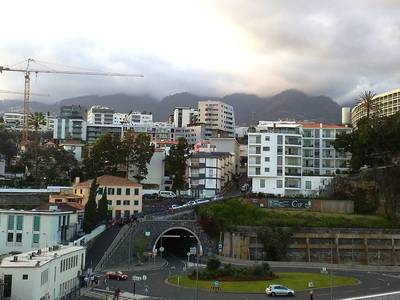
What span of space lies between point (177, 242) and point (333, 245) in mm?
25076

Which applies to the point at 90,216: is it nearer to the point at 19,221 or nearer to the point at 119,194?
the point at 19,221

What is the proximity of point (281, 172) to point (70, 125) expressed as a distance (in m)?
103

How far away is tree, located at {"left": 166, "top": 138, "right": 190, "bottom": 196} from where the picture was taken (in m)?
107

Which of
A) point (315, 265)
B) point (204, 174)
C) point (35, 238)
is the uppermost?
point (204, 174)

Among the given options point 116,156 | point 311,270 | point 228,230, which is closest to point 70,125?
point 116,156

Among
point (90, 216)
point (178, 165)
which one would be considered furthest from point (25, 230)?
point (178, 165)

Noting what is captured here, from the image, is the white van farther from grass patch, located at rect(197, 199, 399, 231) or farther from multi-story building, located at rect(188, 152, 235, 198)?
grass patch, located at rect(197, 199, 399, 231)

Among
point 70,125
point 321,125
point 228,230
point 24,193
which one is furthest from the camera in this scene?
point 70,125

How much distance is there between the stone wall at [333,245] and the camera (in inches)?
3031

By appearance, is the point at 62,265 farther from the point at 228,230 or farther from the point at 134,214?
the point at 134,214

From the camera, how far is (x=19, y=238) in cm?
6956

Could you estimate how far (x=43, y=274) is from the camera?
4219 centimetres

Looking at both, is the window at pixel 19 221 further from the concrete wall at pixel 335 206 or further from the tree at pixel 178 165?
the concrete wall at pixel 335 206

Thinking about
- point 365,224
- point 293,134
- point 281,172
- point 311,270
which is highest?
point 293,134
